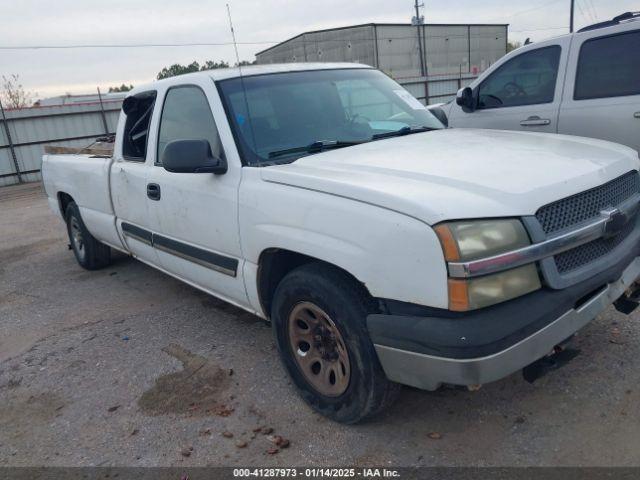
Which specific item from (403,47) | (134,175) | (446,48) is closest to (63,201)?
(134,175)

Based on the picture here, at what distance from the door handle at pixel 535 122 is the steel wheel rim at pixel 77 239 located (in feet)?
15.9

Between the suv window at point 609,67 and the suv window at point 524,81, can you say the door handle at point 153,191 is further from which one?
the suv window at point 609,67

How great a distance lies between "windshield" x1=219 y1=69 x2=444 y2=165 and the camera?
10.9ft

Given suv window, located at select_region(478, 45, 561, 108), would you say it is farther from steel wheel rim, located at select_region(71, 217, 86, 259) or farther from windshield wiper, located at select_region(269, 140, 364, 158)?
steel wheel rim, located at select_region(71, 217, 86, 259)

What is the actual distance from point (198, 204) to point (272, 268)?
0.73 metres

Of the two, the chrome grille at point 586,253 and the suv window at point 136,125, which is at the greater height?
the suv window at point 136,125

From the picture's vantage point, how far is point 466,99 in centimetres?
586

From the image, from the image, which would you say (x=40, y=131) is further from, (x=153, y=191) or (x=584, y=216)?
(x=584, y=216)

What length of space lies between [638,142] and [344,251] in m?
3.61

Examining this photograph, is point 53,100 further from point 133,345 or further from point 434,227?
point 434,227

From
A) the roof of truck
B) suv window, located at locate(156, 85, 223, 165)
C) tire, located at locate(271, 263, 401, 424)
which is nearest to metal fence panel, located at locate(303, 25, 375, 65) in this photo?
the roof of truck

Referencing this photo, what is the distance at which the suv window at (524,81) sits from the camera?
17.4 feet

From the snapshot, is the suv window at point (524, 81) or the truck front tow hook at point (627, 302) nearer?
the truck front tow hook at point (627, 302)

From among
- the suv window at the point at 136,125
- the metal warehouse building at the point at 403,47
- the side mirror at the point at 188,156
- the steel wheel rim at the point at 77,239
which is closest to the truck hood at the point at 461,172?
the side mirror at the point at 188,156
